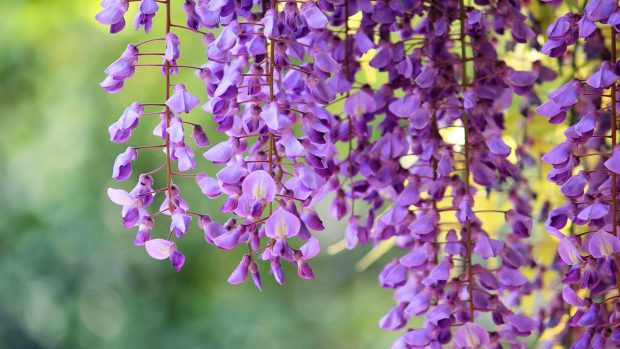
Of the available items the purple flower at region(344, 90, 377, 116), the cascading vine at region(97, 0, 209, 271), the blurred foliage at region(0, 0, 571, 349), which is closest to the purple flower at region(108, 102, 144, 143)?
the cascading vine at region(97, 0, 209, 271)

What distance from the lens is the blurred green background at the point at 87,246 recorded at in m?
2.29

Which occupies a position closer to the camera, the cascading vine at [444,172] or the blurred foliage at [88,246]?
the cascading vine at [444,172]

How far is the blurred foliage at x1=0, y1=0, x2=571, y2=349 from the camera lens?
2293 mm

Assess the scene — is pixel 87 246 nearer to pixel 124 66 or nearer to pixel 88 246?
pixel 88 246

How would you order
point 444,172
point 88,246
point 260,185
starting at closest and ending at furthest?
point 260,185 → point 444,172 → point 88,246

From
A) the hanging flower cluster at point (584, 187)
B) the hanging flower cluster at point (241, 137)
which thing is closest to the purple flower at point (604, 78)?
the hanging flower cluster at point (584, 187)

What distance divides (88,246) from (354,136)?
198 centimetres

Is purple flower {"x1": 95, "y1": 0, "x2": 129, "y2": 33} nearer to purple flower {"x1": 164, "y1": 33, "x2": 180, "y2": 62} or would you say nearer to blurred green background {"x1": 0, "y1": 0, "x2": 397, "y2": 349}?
purple flower {"x1": 164, "y1": 33, "x2": 180, "y2": 62}

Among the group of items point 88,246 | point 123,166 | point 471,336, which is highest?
point 123,166

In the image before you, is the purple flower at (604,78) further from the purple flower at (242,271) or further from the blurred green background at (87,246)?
the blurred green background at (87,246)

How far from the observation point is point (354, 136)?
56 centimetres

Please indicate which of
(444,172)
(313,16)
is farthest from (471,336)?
(313,16)

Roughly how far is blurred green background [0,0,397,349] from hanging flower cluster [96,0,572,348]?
154cm

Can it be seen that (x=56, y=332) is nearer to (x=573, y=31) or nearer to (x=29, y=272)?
(x=29, y=272)
